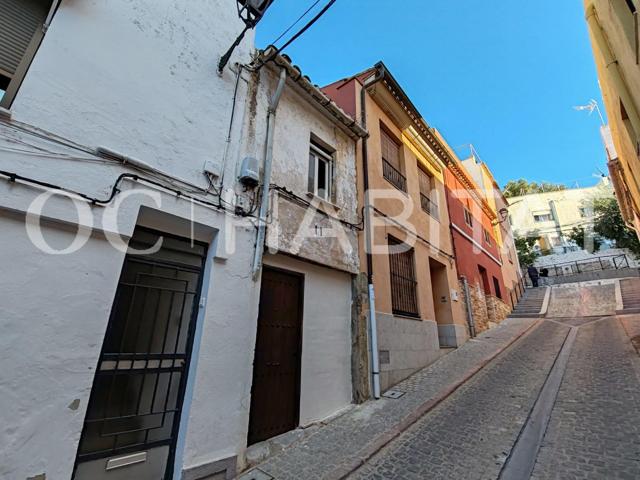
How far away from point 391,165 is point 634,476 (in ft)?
22.8

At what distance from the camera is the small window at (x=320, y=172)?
585 cm

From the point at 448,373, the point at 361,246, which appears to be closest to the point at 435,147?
the point at 361,246

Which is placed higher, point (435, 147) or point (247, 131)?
point (435, 147)

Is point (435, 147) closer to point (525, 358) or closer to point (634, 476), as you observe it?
point (525, 358)

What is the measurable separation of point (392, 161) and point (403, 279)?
3.32 m

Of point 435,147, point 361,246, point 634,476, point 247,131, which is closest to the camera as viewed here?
point 634,476

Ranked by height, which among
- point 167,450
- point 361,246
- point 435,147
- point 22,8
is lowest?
point 167,450

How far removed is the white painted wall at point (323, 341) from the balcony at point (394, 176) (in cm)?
358

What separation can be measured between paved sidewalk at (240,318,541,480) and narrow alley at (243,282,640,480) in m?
0.02

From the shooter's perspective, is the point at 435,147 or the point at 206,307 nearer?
the point at 206,307

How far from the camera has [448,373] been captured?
641 centimetres

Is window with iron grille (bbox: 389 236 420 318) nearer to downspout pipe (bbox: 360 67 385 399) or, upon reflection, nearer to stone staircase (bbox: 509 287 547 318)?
downspout pipe (bbox: 360 67 385 399)

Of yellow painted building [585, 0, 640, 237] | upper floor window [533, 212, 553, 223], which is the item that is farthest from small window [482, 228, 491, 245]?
upper floor window [533, 212, 553, 223]

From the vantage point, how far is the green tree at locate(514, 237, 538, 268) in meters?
27.7
